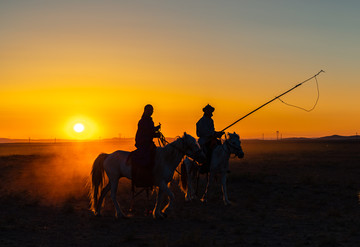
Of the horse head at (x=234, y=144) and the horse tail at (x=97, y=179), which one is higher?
the horse head at (x=234, y=144)

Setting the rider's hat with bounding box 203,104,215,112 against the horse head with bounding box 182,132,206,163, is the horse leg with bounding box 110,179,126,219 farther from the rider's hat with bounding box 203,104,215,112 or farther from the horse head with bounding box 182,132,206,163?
the rider's hat with bounding box 203,104,215,112

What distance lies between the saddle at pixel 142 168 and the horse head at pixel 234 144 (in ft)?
12.2

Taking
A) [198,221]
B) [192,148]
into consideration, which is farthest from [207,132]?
[198,221]

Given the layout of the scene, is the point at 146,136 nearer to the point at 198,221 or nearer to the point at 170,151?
the point at 170,151

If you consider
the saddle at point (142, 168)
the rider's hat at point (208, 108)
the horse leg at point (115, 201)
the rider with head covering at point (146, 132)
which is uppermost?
the rider's hat at point (208, 108)

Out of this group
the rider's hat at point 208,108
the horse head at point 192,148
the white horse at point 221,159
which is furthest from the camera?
the rider's hat at point 208,108

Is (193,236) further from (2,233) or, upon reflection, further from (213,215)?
(2,233)

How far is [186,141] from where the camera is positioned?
39.1ft

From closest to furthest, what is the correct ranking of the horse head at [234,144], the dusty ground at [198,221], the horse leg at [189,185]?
the dusty ground at [198,221] → the horse head at [234,144] → the horse leg at [189,185]

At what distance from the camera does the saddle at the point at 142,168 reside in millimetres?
11719

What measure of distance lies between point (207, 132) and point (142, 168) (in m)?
4.02

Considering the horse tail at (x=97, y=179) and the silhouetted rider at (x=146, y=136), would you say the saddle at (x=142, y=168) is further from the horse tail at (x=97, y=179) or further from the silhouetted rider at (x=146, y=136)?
the horse tail at (x=97, y=179)

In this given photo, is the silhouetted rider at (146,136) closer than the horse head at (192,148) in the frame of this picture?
Yes

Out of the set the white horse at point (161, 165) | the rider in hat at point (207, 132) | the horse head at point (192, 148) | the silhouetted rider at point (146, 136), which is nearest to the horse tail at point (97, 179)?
the white horse at point (161, 165)
